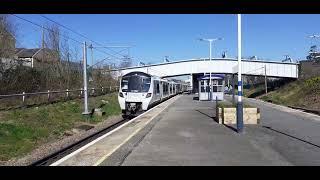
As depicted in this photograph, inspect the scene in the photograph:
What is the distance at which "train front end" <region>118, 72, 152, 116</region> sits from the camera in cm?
3566

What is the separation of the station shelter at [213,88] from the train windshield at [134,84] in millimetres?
17189

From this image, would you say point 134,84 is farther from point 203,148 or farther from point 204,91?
point 203,148

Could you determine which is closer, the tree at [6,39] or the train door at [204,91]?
the tree at [6,39]

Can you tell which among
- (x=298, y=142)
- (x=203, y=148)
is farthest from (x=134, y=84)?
(x=203, y=148)

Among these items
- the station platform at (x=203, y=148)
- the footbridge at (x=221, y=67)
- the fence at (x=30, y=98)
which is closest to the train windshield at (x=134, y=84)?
the fence at (x=30, y=98)

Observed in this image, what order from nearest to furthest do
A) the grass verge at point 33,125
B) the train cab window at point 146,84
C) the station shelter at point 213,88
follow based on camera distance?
the grass verge at point 33,125, the train cab window at point 146,84, the station shelter at point 213,88

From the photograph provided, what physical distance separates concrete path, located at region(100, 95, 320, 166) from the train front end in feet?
50.7

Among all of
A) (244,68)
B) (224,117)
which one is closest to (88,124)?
(224,117)

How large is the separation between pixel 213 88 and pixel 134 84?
19250mm

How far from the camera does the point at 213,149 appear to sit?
14500 mm

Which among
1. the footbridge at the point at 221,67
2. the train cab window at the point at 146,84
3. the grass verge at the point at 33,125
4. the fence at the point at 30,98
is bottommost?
the grass verge at the point at 33,125

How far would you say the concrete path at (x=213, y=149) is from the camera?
12375mm

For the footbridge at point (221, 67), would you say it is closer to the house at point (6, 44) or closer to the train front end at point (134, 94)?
the house at point (6, 44)

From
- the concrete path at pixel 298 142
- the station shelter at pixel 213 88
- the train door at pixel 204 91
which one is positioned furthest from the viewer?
the train door at pixel 204 91
